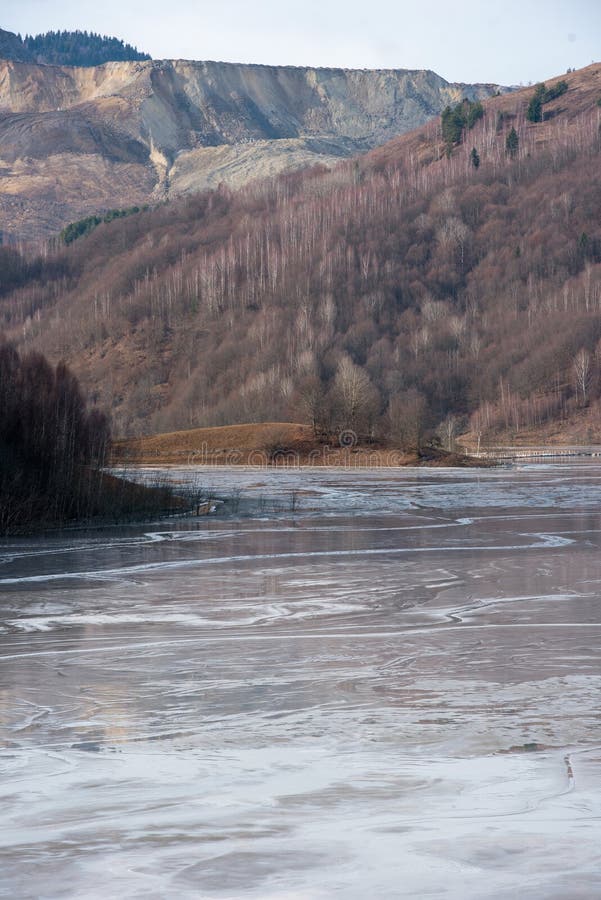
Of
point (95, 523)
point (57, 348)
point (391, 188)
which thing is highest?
point (391, 188)

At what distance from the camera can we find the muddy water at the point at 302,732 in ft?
17.2

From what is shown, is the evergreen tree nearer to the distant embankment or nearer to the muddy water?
the distant embankment

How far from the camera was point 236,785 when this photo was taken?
6.56m

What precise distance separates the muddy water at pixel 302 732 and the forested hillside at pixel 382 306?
346 feet

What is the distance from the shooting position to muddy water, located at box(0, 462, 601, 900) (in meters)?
5.25

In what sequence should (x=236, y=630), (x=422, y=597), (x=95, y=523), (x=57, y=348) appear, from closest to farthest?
(x=236, y=630)
(x=422, y=597)
(x=95, y=523)
(x=57, y=348)

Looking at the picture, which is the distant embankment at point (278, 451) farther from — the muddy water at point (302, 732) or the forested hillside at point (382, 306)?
the muddy water at point (302, 732)

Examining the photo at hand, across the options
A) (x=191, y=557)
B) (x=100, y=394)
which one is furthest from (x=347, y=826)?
(x=100, y=394)

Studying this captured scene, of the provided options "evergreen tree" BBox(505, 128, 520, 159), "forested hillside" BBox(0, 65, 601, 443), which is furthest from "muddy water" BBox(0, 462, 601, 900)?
"evergreen tree" BBox(505, 128, 520, 159)

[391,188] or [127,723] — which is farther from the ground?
[391,188]

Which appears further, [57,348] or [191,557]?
[57,348]

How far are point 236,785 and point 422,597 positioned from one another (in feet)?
26.9

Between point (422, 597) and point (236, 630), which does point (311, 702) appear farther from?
point (422, 597)

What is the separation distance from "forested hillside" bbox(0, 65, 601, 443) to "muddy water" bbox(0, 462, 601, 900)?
105401mm
